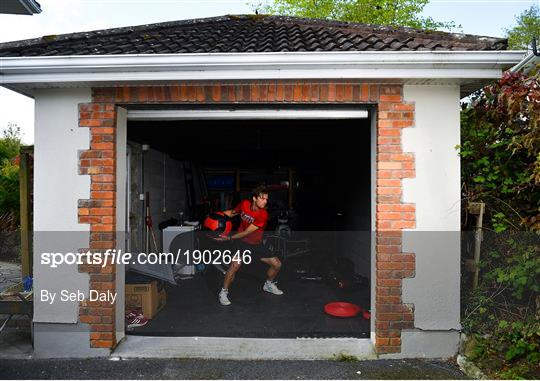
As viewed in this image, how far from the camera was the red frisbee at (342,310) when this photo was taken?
494cm

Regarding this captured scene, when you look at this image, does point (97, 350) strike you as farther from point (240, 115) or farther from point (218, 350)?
point (240, 115)

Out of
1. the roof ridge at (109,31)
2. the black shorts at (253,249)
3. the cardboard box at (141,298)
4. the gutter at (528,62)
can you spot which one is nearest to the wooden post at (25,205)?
the roof ridge at (109,31)

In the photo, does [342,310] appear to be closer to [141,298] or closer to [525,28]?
[141,298]

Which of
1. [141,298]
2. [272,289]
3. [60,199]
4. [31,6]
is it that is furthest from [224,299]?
[31,6]

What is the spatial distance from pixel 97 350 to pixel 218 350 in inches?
47.0

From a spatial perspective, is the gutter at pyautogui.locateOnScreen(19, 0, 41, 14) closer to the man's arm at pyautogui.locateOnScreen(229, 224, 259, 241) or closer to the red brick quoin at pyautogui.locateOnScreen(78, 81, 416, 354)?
the red brick quoin at pyautogui.locateOnScreen(78, 81, 416, 354)

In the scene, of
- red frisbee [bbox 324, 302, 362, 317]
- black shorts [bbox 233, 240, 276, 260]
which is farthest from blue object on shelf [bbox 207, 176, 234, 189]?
red frisbee [bbox 324, 302, 362, 317]

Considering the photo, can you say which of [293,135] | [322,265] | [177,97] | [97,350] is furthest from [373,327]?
[293,135]

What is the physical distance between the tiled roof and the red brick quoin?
403 millimetres

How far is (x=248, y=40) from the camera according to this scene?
15.4 ft

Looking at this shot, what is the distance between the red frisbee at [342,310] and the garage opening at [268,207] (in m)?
0.06

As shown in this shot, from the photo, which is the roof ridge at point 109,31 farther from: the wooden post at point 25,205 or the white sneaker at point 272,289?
the white sneaker at point 272,289

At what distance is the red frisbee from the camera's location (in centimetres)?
494

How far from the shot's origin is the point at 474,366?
359 cm
